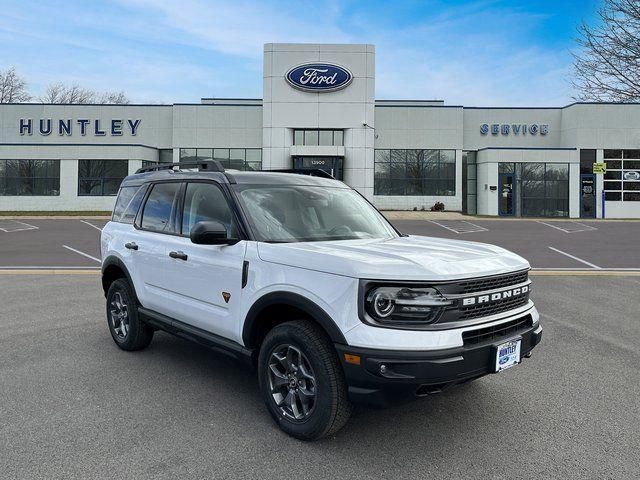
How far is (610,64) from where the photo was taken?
10.6 meters

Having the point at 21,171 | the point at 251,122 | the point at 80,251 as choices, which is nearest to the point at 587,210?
the point at 251,122

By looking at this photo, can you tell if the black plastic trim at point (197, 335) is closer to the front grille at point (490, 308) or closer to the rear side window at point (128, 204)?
the rear side window at point (128, 204)

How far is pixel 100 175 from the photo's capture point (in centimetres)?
Result: 3466

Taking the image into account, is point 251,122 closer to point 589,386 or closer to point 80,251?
point 80,251

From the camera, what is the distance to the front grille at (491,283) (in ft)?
10.3

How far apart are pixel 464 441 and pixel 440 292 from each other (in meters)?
1.09

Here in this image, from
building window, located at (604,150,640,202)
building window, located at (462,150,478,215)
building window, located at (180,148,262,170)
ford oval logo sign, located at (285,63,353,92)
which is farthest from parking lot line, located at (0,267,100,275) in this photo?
building window, located at (604,150,640,202)

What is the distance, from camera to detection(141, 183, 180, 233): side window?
4.73 meters

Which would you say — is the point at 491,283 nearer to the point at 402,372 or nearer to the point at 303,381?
the point at 402,372

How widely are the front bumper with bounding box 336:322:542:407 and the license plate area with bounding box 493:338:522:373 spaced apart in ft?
0.64

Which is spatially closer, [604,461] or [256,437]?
[604,461]

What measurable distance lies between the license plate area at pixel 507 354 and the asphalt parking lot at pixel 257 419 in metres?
0.54

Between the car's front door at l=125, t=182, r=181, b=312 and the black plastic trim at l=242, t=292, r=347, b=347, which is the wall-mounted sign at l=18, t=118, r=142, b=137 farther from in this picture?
the black plastic trim at l=242, t=292, r=347, b=347

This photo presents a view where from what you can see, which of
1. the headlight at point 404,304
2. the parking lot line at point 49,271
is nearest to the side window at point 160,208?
the headlight at point 404,304
